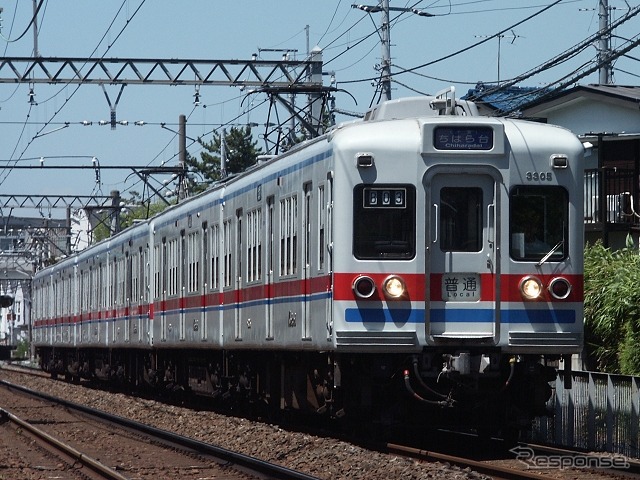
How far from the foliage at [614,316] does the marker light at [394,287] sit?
505 centimetres

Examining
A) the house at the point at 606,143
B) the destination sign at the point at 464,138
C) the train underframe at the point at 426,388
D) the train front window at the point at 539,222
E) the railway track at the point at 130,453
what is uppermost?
the house at the point at 606,143

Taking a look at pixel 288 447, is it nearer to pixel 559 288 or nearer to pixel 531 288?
pixel 531 288

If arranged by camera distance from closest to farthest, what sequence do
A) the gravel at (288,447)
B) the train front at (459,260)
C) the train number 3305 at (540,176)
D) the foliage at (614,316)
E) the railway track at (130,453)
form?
the gravel at (288,447)
the railway track at (130,453)
the train front at (459,260)
the train number 3305 at (540,176)
the foliage at (614,316)

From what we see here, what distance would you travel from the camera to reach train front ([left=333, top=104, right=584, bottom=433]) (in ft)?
41.8

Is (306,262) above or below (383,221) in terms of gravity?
below

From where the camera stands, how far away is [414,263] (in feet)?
41.9

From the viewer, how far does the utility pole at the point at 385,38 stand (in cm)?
Result: 2645

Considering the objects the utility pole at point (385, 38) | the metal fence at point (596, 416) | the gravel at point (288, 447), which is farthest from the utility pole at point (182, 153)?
the metal fence at point (596, 416)

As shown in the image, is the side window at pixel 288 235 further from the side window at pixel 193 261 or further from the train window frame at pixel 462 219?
the side window at pixel 193 261

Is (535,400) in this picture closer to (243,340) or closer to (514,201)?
(514,201)

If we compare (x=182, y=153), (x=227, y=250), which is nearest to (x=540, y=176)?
(x=227, y=250)

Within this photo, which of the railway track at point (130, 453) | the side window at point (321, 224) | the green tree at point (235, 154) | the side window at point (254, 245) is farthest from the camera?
the green tree at point (235, 154)

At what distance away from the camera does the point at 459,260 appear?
1293cm

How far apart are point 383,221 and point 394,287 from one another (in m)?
0.66
